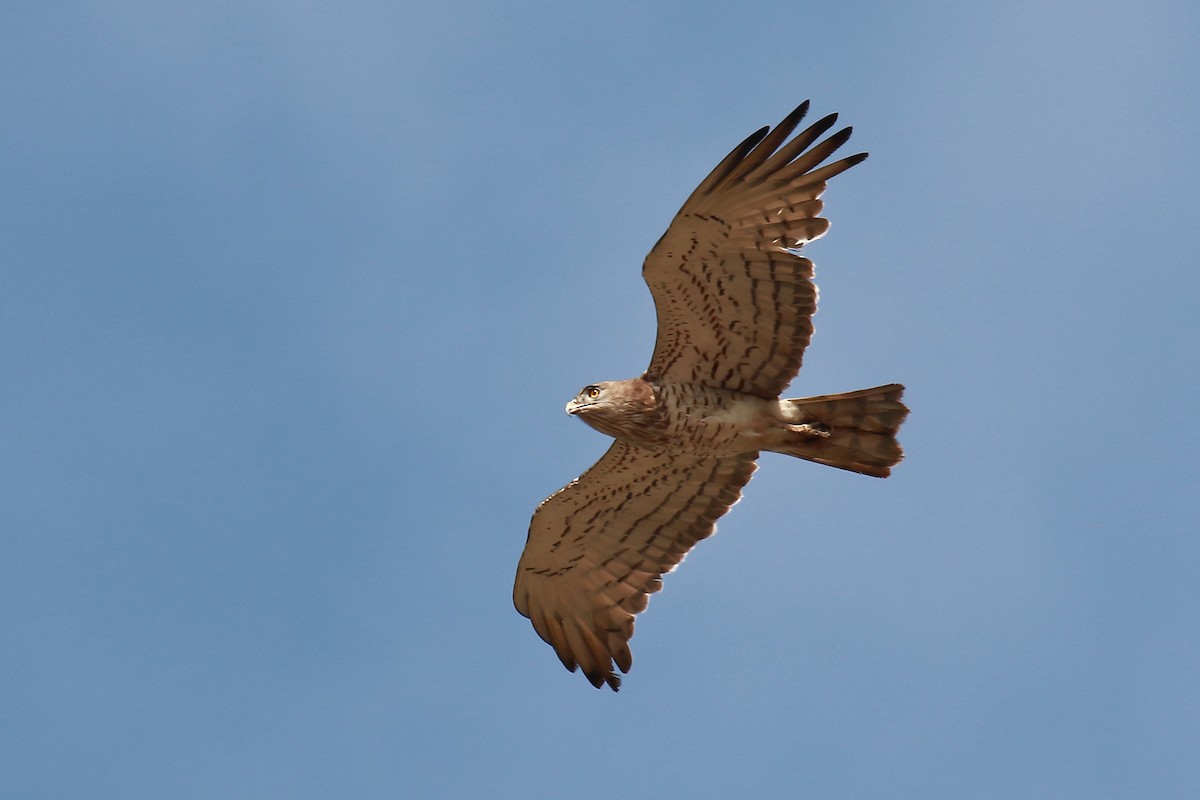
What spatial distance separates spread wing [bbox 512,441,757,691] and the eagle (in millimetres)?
13

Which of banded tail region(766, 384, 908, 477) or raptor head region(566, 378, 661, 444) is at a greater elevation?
raptor head region(566, 378, 661, 444)

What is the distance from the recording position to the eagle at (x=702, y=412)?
13.0 metres

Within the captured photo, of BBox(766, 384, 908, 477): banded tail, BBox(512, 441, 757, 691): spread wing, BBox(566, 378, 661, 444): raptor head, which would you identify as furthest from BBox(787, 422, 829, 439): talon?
BBox(566, 378, 661, 444): raptor head

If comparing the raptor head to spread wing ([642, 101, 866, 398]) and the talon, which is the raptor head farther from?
the talon

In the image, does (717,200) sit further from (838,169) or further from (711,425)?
(711,425)

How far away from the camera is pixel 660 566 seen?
47.9 feet

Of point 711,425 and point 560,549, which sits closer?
point 711,425

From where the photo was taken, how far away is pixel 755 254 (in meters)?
13.1

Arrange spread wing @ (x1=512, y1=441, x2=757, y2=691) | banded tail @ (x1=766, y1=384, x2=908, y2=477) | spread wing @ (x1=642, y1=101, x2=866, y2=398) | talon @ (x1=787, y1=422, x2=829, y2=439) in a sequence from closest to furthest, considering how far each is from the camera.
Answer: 1. spread wing @ (x1=642, y1=101, x2=866, y2=398)
2. banded tail @ (x1=766, y1=384, x2=908, y2=477)
3. talon @ (x1=787, y1=422, x2=829, y2=439)
4. spread wing @ (x1=512, y1=441, x2=757, y2=691)

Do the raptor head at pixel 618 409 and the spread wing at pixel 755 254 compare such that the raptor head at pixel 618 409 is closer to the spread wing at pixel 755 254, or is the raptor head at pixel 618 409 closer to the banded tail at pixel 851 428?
the spread wing at pixel 755 254

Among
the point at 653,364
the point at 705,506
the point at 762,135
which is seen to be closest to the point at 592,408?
the point at 653,364

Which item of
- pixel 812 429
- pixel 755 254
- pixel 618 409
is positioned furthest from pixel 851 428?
pixel 618 409

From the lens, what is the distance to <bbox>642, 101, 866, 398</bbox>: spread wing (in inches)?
512

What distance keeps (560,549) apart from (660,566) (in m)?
0.94
